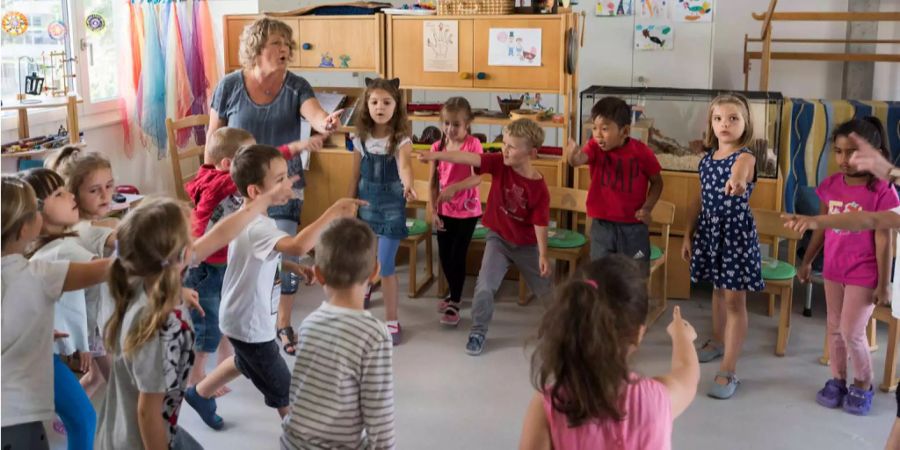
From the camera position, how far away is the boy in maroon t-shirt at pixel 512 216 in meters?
3.99

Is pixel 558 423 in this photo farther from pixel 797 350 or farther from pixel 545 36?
pixel 545 36

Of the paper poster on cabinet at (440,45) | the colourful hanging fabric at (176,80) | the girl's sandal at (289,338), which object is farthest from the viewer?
the colourful hanging fabric at (176,80)

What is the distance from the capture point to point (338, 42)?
5359mm

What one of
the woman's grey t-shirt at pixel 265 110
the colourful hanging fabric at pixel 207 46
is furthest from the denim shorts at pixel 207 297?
the colourful hanging fabric at pixel 207 46

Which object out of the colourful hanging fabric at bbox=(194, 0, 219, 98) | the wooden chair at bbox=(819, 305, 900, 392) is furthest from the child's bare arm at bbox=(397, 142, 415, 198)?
the colourful hanging fabric at bbox=(194, 0, 219, 98)

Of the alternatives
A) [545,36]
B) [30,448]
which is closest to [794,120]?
[545,36]

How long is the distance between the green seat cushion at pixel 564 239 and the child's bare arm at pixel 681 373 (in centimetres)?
258

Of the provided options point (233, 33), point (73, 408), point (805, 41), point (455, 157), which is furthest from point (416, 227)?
point (805, 41)

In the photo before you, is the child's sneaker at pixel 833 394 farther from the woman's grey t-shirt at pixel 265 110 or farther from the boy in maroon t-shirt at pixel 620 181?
the woman's grey t-shirt at pixel 265 110

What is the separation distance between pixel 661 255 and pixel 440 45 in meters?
1.69

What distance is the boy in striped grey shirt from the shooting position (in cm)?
209

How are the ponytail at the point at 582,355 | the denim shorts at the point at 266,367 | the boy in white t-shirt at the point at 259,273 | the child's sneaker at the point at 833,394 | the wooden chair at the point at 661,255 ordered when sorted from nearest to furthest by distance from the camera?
the ponytail at the point at 582,355, the boy in white t-shirt at the point at 259,273, the denim shorts at the point at 266,367, the child's sneaker at the point at 833,394, the wooden chair at the point at 661,255

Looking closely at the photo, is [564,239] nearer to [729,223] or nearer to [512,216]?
[512,216]

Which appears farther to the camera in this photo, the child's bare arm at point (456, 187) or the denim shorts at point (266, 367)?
the child's bare arm at point (456, 187)
